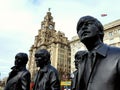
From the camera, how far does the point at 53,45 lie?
220 feet

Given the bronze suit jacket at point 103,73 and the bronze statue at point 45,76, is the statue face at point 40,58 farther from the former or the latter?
the bronze suit jacket at point 103,73

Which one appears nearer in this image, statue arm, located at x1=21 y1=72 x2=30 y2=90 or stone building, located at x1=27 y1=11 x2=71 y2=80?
statue arm, located at x1=21 y1=72 x2=30 y2=90

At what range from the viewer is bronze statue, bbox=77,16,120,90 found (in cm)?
206

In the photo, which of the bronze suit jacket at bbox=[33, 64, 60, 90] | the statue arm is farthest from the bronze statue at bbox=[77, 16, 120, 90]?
the statue arm

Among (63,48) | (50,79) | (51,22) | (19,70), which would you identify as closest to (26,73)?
(19,70)

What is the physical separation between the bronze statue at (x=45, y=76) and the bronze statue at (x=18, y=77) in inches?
11.9

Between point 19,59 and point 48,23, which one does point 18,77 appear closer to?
point 19,59

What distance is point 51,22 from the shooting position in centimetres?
7456

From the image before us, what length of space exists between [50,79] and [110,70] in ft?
10.4

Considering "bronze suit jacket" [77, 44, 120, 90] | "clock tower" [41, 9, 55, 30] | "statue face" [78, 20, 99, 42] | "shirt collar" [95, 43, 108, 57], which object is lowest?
"bronze suit jacket" [77, 44, 120, 90]

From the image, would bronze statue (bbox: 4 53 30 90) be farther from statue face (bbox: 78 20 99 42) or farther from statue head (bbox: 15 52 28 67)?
statue face (bbox: 78 20 99 42)

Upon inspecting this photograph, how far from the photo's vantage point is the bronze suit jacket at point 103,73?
2045 millimetres

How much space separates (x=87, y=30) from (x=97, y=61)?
0.36 metres

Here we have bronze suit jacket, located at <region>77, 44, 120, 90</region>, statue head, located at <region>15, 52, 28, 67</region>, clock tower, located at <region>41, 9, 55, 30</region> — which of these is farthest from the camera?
clock tower, located at <region>41, 9, 55, 30</region>
